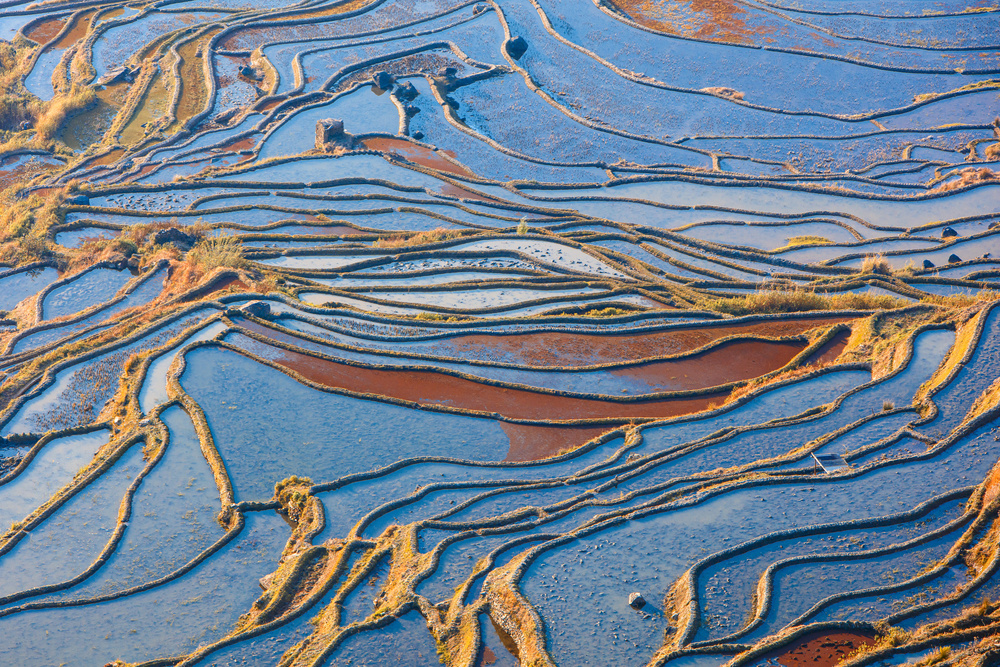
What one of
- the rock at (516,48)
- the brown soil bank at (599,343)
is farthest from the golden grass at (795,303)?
the rock at (516,48)

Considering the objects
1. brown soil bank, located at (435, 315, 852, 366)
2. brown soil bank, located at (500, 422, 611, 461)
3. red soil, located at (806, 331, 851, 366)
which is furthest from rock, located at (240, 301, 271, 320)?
red soil, located at (806, 331, 851, 366)

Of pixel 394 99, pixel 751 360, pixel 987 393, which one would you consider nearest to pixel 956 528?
pixel 987 393

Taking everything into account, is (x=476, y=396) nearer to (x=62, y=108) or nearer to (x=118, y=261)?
(x=118, y=261)

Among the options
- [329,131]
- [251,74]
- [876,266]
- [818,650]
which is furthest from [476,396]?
[251,74]

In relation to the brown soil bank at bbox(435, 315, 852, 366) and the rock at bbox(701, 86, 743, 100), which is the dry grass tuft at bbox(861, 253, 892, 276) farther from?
the rock at bbox(701, 86, 743, 100)

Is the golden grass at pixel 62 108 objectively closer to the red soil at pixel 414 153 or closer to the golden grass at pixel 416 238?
the red soil at pixel 414 153

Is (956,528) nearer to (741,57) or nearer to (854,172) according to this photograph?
(854,172)
